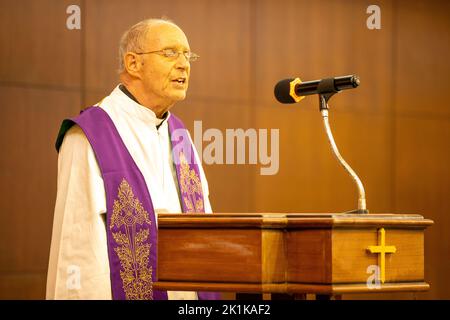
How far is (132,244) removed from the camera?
3732 mm

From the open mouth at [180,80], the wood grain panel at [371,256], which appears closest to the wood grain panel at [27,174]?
the open mouth at [180,80]

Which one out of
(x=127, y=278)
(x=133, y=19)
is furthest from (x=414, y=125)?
(x=127, y=278)

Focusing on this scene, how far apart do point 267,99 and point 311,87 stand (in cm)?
286

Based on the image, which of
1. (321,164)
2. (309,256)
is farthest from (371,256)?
(321,164)

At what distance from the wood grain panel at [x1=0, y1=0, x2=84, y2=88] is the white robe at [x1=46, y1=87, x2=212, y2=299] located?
1118 millimetres

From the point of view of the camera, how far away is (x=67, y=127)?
12.4 feet

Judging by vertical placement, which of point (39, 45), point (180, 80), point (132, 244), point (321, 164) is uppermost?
point (39, 45)

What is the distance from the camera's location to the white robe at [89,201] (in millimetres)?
3543

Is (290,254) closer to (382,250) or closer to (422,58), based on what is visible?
(382,250)

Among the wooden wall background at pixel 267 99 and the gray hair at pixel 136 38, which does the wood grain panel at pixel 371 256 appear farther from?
the wooden wall background at pixel 267 99

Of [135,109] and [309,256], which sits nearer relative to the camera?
[309,256]
